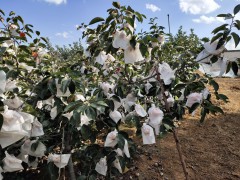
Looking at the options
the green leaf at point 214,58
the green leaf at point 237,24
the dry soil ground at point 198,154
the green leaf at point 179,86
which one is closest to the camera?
the green leaf at point 237,24

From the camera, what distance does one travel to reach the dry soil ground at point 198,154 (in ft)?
7.41

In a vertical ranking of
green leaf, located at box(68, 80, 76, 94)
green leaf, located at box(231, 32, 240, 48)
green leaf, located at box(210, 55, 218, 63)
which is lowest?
green leaf, located at box(68, 80, 76, 94)

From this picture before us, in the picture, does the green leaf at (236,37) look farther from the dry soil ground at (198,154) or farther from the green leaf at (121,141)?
the dry soil ground at (198,154)

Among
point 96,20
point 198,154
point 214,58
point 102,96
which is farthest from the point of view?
point 198,154

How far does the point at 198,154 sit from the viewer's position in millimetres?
2564

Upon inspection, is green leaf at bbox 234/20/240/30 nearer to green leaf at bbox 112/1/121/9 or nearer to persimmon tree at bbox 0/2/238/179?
persimmon tree at bbox 0/2/238/179

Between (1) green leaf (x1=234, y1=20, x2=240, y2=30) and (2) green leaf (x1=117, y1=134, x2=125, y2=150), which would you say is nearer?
(1) green leaf (x1=234, y1=20, x2=240, y2=30)

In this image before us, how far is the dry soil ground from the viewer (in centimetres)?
226

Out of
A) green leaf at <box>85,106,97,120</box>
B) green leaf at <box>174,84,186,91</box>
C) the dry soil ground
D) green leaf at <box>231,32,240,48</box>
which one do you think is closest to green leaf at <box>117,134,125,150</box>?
green leaf at <box>85,106,97,120</box>

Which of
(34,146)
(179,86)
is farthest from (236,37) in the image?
(34,146)

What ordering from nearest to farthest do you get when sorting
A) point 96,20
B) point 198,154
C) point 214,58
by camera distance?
point 214,58 → point 96,20 → point 198,154

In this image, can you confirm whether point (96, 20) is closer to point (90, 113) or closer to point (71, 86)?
point (71, 86)

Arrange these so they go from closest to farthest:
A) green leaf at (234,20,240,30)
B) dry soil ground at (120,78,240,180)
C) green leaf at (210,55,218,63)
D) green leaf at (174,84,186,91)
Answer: green leaf at (234,20,240,30), green leaf at (210,55,218,63), green leaf at (174,84,186,91), dry soil ground at (120,78,240,180)

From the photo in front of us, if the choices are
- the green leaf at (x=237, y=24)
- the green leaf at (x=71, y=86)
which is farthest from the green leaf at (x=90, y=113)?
the green leaf at (x=237, y=24)
